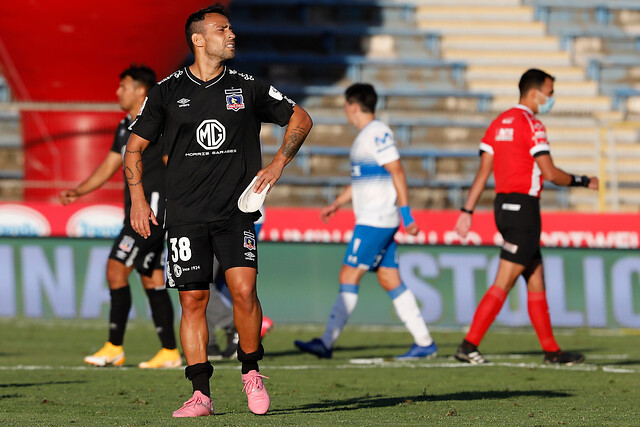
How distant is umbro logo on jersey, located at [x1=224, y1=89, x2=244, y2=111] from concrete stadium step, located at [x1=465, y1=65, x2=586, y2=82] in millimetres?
15059

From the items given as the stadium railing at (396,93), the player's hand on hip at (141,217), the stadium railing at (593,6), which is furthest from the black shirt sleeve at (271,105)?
the stadium railing at (593,6)

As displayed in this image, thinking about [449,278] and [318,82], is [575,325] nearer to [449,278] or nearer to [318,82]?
[449,278]

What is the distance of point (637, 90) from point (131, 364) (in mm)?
13266

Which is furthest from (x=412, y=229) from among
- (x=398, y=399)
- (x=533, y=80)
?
(x=398, y=399)

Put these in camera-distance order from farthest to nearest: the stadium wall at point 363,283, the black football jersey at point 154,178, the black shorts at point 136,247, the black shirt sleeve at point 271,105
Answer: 1. the stadium wall at point 363,283
2. the black football jersey at point 154,178
3. the black shorts at point 136,247
4. the black shirt sleeve at point 271,105

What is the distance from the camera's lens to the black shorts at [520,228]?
862 centimetres

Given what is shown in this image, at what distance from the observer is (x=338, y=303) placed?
952cm

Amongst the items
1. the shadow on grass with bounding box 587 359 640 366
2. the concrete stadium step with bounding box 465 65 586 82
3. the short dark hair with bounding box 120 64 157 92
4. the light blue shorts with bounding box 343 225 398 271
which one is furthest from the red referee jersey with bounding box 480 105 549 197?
the concrete stadium step with bounding box 465 65 586 82

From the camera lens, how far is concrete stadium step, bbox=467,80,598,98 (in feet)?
65.8

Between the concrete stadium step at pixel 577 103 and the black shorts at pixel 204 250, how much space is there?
14133mm

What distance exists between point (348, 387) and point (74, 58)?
29.5 ft

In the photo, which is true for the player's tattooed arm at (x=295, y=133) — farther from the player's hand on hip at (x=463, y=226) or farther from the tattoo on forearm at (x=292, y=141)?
the player's hand on hip at (x=463, y=226)

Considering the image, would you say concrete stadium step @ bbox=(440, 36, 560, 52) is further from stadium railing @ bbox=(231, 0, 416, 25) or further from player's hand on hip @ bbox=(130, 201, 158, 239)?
player's hand on hip @ bbox=(130, 201, 158, 239)

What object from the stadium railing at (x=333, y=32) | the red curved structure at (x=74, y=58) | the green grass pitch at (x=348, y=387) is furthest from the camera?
the stadium railing at (x=333, y=32)
